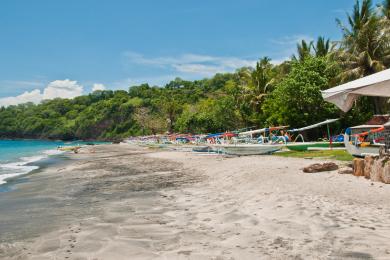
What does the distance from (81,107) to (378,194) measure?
16739 centimetres

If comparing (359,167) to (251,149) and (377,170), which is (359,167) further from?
(251,149)

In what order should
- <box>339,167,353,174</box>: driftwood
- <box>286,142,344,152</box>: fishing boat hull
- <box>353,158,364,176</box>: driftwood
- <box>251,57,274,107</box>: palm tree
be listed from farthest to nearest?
<box>251,57,274,107</box>: palm tree → <box>286,142,344,152</box>: fishing boat hull → <box>339,167,353,174</box>: driftwood → <box>353,158,364,176</box>: driftwood

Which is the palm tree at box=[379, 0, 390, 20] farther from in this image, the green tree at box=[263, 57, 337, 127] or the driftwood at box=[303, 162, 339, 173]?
the driftwood at box=[303, 162, 339, 173]

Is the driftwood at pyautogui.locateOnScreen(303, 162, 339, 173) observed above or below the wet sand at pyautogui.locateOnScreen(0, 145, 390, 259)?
above

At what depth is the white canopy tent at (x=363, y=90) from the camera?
8.18 meters

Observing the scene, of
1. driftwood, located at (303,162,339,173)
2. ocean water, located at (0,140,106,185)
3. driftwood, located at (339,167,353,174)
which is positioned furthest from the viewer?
ocean water, located at (0,140,106,185)

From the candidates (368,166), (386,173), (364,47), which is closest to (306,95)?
(364,47)

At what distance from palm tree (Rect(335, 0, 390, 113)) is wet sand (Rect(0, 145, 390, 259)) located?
64.4ft

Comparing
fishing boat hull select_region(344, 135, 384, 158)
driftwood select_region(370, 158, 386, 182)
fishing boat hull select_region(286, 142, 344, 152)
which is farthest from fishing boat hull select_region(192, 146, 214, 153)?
driftwood select_region(370, 158, 386, 182)

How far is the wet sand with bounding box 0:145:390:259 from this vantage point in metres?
4.79

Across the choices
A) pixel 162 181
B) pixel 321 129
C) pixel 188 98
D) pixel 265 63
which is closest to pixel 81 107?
pixel 188 98

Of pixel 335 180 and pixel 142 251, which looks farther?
pixel 335 180

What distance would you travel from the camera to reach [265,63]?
1753 inches

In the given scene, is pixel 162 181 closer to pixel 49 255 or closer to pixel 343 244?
pixel 49 255
